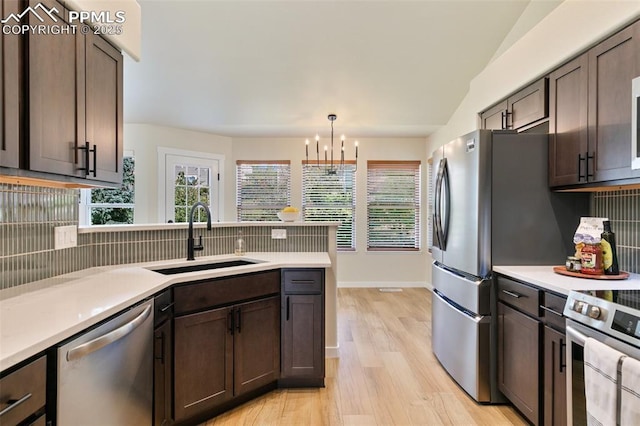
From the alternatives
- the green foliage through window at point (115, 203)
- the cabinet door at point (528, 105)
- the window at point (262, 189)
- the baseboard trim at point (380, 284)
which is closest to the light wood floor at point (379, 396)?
the baseboard trim at point (380, 284)

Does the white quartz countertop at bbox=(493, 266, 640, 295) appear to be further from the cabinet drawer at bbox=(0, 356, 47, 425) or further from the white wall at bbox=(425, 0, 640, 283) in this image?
the cabinet drawer at bbox=(0, 356, 47, 425)

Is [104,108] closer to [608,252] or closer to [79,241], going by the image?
[79,241]

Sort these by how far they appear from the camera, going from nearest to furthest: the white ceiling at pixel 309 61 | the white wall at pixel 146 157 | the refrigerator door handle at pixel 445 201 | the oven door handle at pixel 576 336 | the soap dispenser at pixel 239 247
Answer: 1. the oven door handle at pixel 576 336
2. the refrigerator door handle at pixel 445 201
3. the soap dispenser at pixel 239 247
4. the white ceiling at pixel 309 61
5. the white wall at pixel 146 157

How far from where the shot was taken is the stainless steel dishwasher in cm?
111

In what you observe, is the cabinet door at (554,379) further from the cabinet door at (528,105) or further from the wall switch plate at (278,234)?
the wall switch plate at (278,234)

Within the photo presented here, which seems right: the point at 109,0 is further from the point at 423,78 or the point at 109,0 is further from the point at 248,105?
the point at 423,78

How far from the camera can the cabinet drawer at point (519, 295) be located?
73.3 inches

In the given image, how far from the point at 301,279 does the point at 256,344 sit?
0.53m

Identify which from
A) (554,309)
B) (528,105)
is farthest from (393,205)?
(554,309)

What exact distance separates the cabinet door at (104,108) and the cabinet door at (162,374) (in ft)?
2.98

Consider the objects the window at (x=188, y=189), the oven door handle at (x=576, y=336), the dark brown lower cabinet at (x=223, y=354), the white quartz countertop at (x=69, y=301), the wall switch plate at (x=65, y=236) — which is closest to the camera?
the white quartz countertop at (x=69, y=301)

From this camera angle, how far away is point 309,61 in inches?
145

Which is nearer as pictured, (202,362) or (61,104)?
(61,104)

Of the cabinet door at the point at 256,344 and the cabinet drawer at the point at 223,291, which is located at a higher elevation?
the cabinet drawer at the point at 223,291
